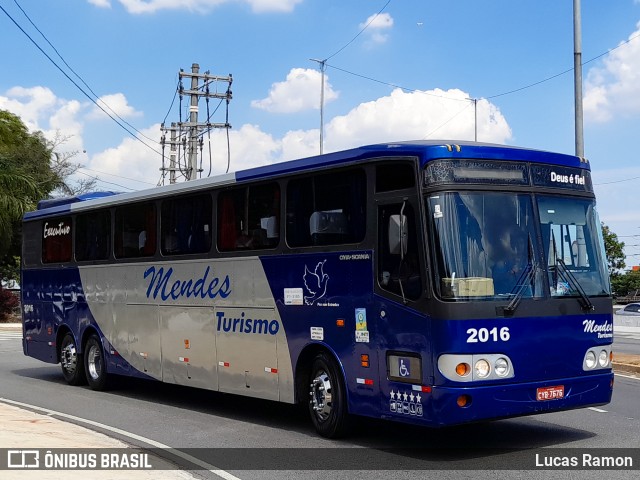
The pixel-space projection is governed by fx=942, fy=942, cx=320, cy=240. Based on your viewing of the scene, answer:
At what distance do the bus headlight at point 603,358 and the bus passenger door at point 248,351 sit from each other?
396 cm

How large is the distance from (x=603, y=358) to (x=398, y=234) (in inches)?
108

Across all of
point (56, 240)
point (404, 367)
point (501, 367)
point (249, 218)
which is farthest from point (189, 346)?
point (501, 367)

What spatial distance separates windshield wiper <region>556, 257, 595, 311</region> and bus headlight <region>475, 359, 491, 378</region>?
1417 mm

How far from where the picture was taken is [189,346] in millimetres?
13992

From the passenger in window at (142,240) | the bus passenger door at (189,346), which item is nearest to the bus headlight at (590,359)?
the bus passenger door at (189,346)

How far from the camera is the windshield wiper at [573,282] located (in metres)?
10.1

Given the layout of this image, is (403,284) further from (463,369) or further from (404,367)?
(463,369)

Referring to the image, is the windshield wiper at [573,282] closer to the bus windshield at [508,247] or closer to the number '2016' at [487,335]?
the bus windshield at [508,247]

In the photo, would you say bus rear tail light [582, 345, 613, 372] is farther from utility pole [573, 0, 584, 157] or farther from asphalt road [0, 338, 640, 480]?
utility pole [573, 0, 584, 157]

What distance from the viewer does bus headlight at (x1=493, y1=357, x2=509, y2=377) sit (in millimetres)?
9430

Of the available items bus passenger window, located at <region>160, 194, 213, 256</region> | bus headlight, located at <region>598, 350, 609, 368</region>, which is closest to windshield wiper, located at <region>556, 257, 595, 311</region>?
bus headlight, located at <region>598, 350, 609, 368</region>

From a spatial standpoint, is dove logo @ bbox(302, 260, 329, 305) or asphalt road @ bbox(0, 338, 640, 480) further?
dove logo @ bbox(302, 260, 329, 305)

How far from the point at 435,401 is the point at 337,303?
2.02 m

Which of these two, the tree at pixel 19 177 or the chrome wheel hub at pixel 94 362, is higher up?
the tree at pixel 19 177
